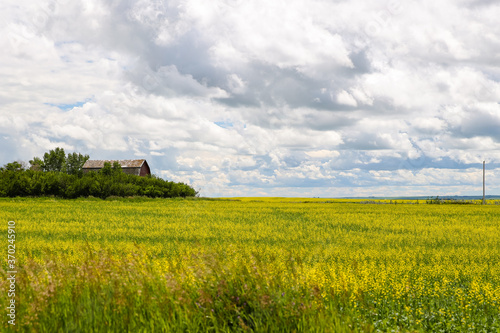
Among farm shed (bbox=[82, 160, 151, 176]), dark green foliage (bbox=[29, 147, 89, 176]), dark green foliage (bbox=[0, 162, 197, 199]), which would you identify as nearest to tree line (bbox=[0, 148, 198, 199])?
dark green foliage (bbox=[0, 162, 197, 199])

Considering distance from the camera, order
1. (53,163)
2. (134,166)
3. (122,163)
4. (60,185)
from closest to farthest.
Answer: (60,185)
(134,166)
(122,163)
(53,163)

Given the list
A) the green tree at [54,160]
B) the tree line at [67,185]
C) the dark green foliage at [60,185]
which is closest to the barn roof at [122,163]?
the green tree at [54,160]

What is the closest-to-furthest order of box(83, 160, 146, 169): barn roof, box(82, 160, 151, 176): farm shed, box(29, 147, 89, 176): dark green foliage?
box(82, 160, 151, 176): farm shed < box(83, 160, 146, 169): barn roof < box(29, 147, 89, 176): dark green foliage

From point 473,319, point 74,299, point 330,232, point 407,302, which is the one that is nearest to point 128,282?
point 74,299

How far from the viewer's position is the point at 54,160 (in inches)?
4882

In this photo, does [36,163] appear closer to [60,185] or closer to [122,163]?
[122,163]

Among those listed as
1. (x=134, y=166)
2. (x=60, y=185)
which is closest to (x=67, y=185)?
(x=60, y=185)

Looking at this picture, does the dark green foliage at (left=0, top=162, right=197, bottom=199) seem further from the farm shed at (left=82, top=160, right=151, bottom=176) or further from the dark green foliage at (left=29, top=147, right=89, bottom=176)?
the dark green foliage at (left=29, top=147, right=89, bottom=176)

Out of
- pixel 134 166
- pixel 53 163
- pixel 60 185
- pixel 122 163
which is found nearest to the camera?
pixel 60 185

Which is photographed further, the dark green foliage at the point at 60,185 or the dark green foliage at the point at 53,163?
the dark green foliage at the point at 53,163

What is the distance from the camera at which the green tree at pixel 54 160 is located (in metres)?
123

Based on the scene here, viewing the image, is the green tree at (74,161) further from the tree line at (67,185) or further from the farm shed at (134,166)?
the tree line at (67,185)

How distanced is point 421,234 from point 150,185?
56.3m

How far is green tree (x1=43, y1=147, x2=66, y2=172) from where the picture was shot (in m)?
123
